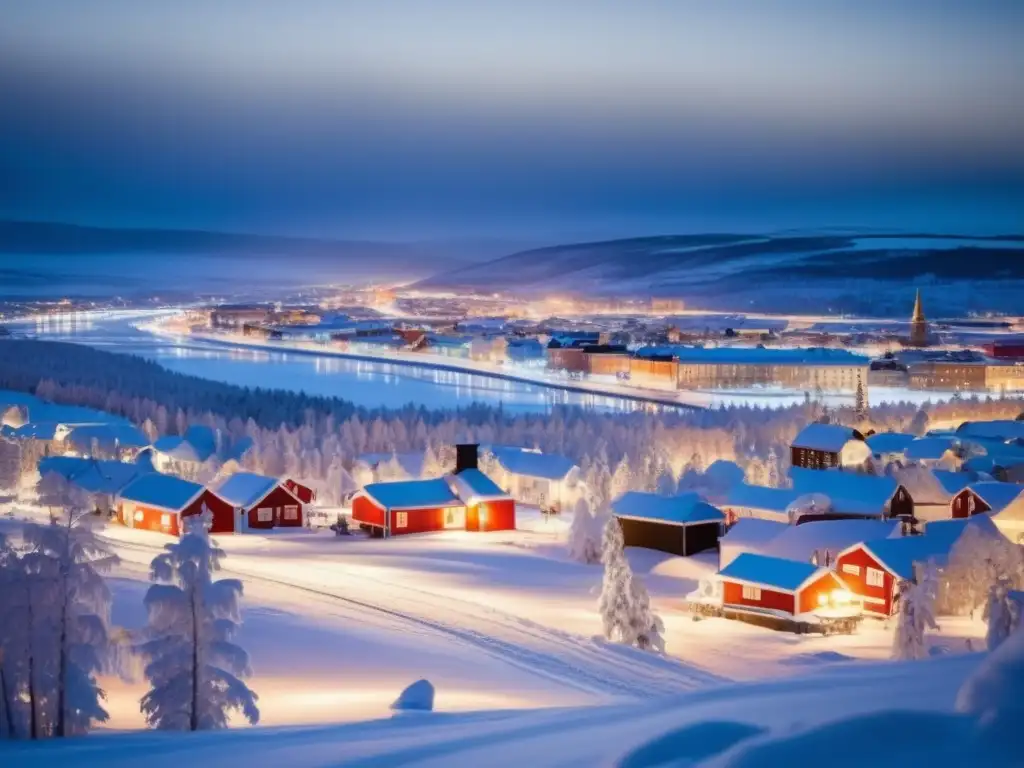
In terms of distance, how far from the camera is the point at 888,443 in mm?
46156

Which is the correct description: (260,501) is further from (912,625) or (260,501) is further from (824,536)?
(912,625)

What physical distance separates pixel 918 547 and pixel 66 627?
60.1ft

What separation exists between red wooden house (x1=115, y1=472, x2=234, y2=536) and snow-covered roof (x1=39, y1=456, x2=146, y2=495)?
1279mm

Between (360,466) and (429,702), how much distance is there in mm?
30843

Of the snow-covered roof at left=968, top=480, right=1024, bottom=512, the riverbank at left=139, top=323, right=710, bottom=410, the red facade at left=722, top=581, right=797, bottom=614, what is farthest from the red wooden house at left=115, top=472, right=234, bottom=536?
the riverbank at left=139, top=323, right=710, bottom=410

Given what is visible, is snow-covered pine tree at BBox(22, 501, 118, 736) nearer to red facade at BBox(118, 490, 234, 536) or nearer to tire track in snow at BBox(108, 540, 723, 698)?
tire track in snow at BBox(108, 540, 723, 698)

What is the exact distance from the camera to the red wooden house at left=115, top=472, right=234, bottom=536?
3416 cm

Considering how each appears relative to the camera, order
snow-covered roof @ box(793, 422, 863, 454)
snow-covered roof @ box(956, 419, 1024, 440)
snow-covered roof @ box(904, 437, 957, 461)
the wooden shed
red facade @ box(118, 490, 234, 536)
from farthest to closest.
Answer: snow-covered roof @ box(956, 419, 1024, 440)
snow-covered roof @ box(904, 437, 957, 461)
snow-covered roof @ box(793, 422, 863, 454)
red facade @ box(118, 490, 234, 536)
the wooden shed

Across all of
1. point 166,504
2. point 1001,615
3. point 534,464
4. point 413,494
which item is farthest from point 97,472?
point 1001,615

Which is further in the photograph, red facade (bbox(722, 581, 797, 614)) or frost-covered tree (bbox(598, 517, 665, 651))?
red facade (bbox(722, 581, 797, 614))

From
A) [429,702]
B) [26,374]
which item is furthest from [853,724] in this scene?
[26,374]

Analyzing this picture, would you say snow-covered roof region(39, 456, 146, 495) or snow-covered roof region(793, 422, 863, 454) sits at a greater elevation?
snow-covered roof region(793, 422, 863, 454)

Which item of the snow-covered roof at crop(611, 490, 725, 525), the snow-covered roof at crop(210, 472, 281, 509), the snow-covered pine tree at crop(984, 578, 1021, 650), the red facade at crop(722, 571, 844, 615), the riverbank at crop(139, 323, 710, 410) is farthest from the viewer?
the riverbank at crop(139, 323, 710, 410)

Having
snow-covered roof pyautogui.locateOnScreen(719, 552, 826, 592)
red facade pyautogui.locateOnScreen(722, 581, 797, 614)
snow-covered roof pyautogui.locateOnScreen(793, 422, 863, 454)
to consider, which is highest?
snow-covered roof pyautogui.locateOnScreen(793, 422, 863, 454)
